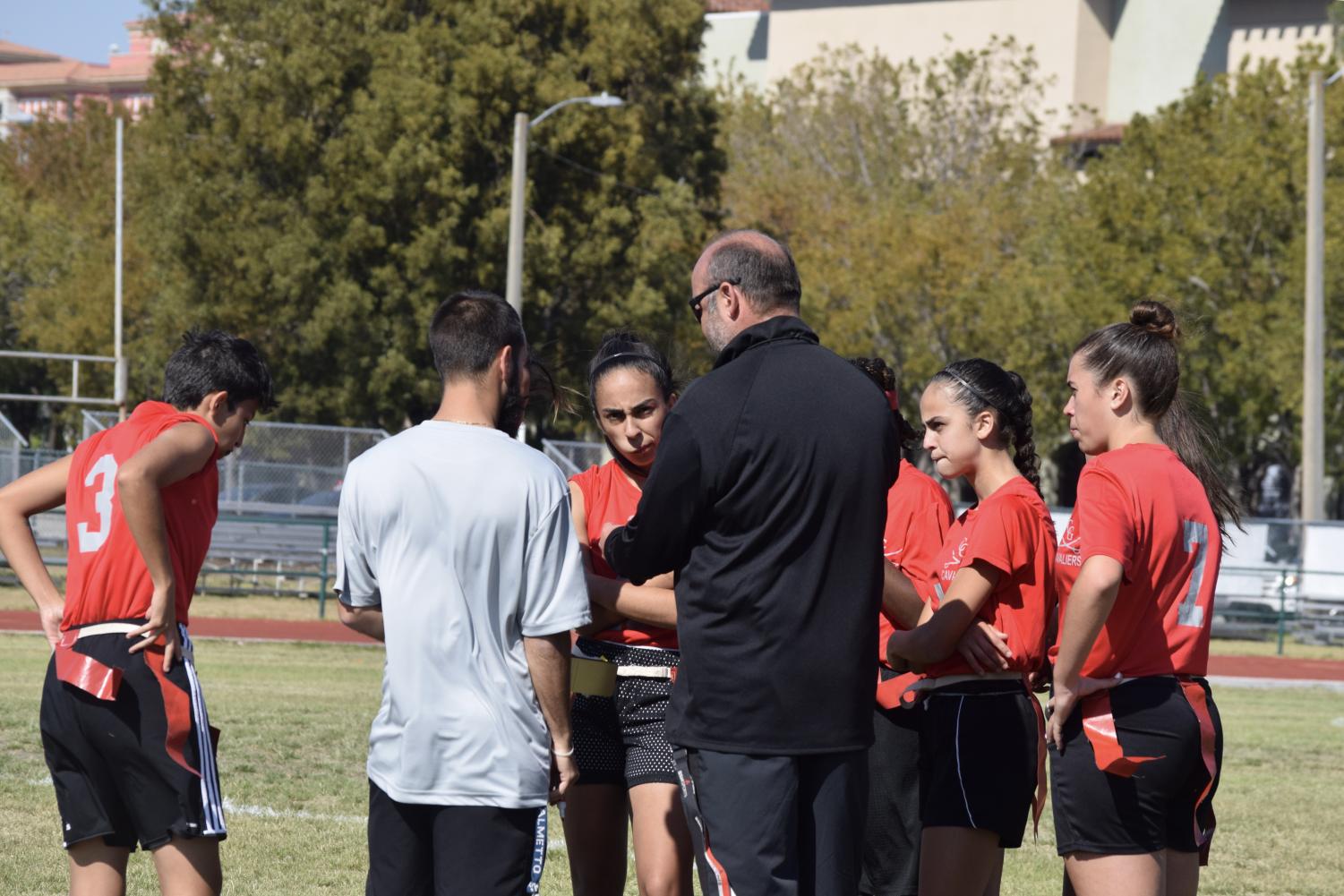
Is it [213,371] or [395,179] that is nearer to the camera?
[213,371]

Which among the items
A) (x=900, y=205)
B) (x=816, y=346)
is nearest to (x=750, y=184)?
(x=900, y=205)

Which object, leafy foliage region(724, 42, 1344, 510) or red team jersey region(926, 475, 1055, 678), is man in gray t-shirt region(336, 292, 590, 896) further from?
leafy foliage region(724, 42, 1344, 510)

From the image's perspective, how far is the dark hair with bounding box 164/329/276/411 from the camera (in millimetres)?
5051

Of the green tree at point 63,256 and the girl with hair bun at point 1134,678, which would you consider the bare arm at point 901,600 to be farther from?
A: the green tree at point 63,256

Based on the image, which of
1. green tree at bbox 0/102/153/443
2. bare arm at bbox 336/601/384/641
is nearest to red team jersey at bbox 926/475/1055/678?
bare arm at bbox 336/601/384/641

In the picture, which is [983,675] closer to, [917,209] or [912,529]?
[912,529]

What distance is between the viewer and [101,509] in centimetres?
489

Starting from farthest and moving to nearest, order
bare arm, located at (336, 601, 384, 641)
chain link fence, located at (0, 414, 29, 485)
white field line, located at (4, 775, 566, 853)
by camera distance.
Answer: chain link fence, located at (0, 414, 29, 485) < white field line, located at (4, 775, 566, 853) < bare arm, located at (336, 601, 384, 641)

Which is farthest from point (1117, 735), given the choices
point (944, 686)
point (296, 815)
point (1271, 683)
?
point (1271, 683)

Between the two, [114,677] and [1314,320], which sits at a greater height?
[1314,320]

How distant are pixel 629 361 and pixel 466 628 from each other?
4.74 feet

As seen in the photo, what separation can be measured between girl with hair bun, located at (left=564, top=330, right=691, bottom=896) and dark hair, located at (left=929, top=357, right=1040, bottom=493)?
2.96 ft

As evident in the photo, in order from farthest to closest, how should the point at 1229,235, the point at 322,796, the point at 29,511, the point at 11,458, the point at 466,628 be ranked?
the point at 1229,235, the point at 11,458, the point at 322,796, the point at 29,511, the point at 466,628

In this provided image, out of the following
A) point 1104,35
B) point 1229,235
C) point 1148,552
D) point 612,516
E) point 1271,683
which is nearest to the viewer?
point 1148,552
